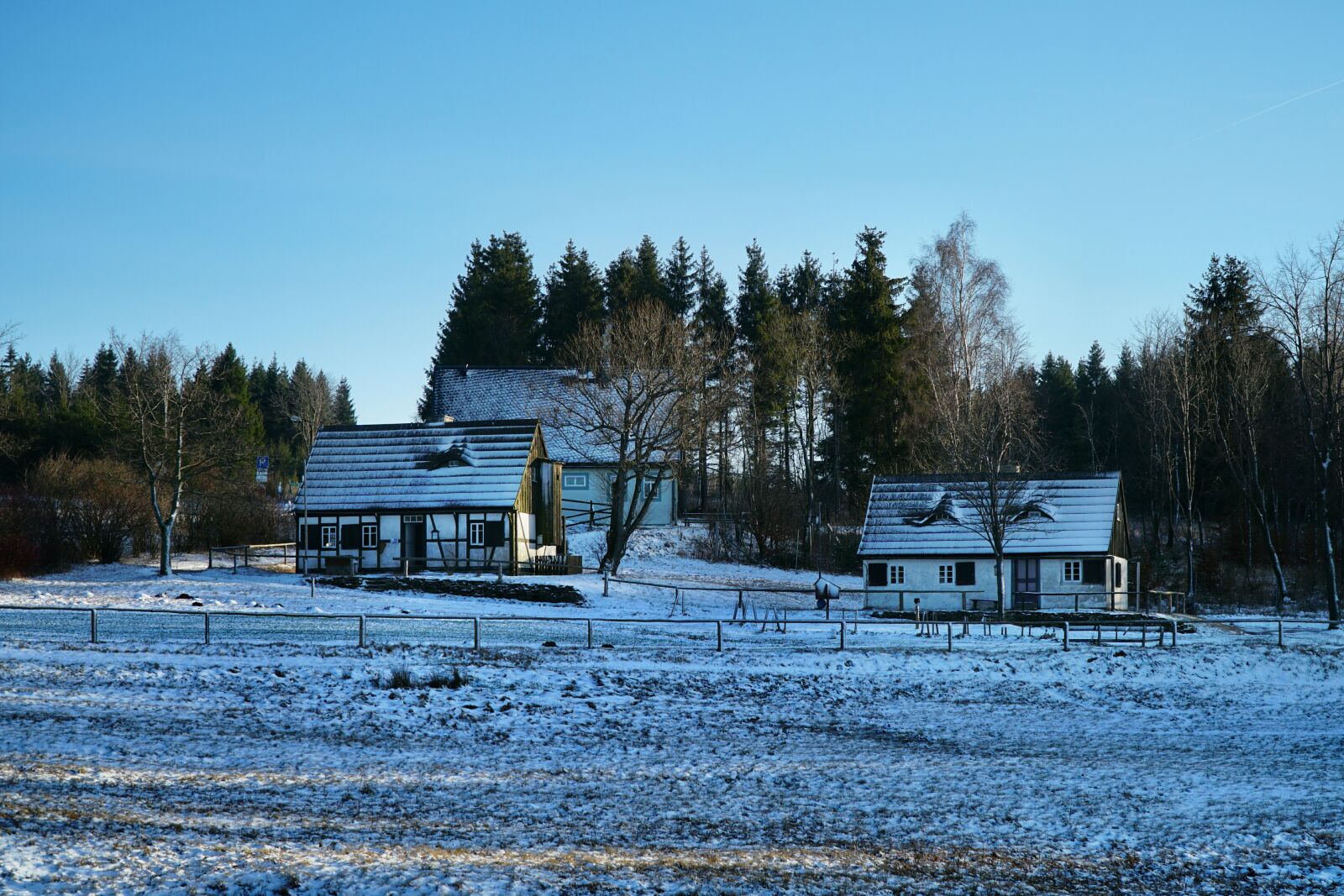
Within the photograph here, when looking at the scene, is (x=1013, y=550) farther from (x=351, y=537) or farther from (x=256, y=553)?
(x=256, y=553)

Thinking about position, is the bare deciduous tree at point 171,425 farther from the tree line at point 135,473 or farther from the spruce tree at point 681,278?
the spruce tree at point 681,278

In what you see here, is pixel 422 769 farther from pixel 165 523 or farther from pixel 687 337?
pixel 687 337

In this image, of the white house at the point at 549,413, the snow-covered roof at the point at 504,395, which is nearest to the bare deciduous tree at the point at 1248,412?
the white house at the point at 549,413

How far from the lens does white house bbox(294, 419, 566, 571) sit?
46312 millimetres

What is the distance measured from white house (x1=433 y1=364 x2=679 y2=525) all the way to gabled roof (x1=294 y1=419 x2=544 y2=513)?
995cm

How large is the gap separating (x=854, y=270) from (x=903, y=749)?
5289cm

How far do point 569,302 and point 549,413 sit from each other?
27515 millimetres

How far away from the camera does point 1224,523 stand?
205 feet

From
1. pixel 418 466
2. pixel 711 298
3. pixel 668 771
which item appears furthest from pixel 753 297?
pixel 668 771

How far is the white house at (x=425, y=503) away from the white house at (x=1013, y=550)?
43.7 ft

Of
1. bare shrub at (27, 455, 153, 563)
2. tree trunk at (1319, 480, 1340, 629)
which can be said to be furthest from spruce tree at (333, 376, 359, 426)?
tree trunk at (1319, 480, 1340, 629)

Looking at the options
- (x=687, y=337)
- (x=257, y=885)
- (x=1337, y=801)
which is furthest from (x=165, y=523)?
(x=1337, y=801)

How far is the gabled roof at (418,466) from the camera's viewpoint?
153 ft

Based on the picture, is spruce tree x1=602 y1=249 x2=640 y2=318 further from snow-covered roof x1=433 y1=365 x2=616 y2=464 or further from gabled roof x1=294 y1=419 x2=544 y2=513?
gabled roof x1=294 y1=419 x2=544 y2=513
